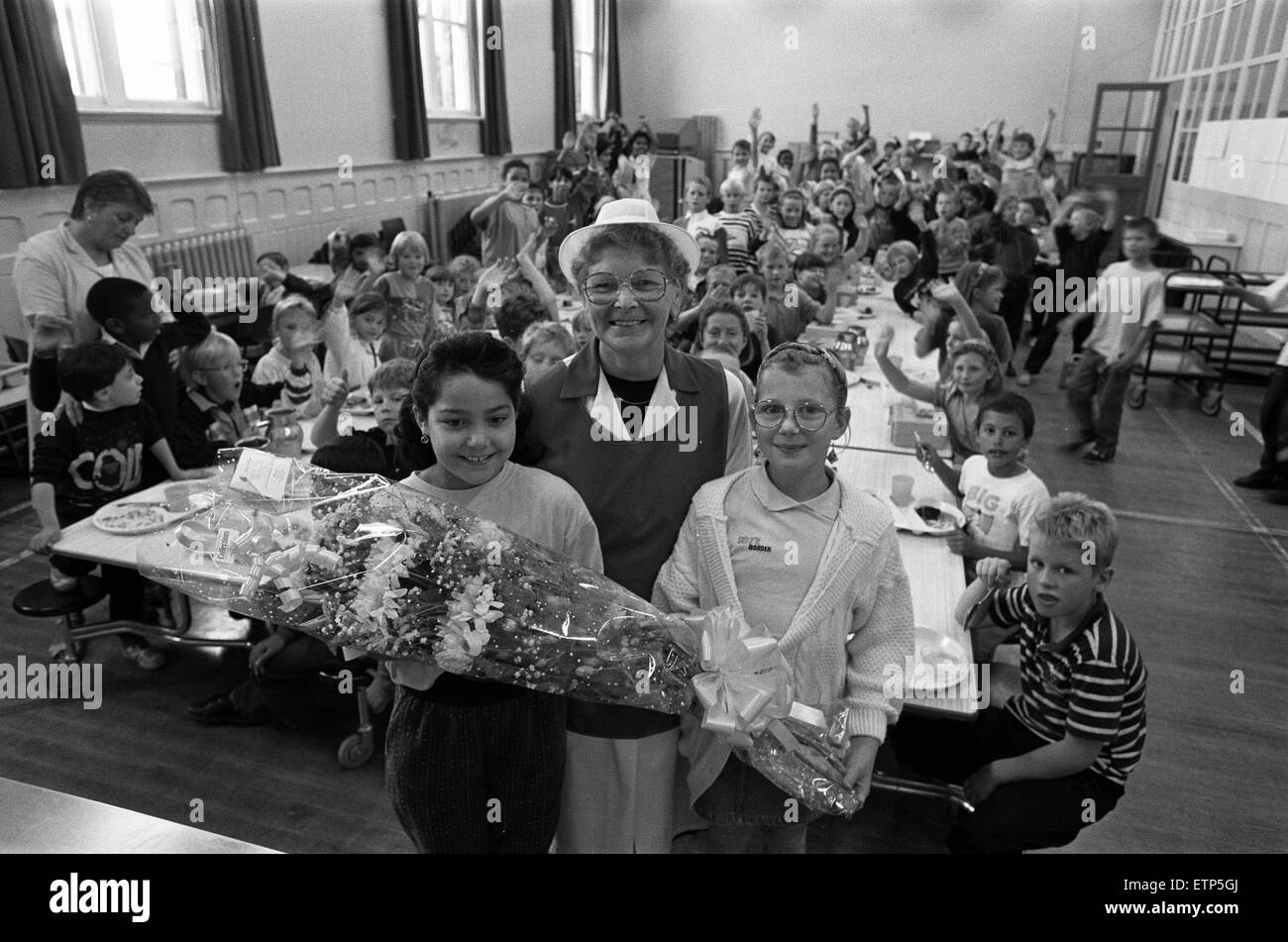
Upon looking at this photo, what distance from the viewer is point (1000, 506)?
2.86 metres

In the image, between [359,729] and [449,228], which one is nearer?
[359,729]

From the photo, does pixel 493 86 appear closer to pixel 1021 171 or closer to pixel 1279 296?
pixel 1021 171

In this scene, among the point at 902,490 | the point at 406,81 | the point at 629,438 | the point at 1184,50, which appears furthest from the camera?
the point at 1184,50

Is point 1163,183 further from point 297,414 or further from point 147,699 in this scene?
point 147,699

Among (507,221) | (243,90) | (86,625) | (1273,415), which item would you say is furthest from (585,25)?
(86,625)

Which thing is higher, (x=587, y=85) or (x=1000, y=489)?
(x=587, y=85)

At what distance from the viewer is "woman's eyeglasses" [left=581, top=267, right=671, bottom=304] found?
1.63 m

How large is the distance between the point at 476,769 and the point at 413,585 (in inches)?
17.8

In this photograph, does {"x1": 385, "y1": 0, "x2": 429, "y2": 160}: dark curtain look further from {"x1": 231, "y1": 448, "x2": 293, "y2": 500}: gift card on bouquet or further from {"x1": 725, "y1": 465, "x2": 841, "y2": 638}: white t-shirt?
{"x1": 725, "y1": 465, "x2": 841, "y2": 638}: white t-shirt

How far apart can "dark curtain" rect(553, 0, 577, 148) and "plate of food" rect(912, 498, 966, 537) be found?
12.7 m

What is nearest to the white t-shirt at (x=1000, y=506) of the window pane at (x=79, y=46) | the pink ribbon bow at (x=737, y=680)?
the pink ribbon bow at (x=737, y=680)

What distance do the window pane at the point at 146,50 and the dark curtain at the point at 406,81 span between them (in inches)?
→ 115

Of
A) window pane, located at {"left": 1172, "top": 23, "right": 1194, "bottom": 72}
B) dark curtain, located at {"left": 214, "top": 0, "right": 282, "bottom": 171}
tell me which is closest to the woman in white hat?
dark curtain, located at {"left": 214, "top": 0, "right": 282, "bottom": 171}

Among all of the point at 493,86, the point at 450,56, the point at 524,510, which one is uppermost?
the point at 450,56
